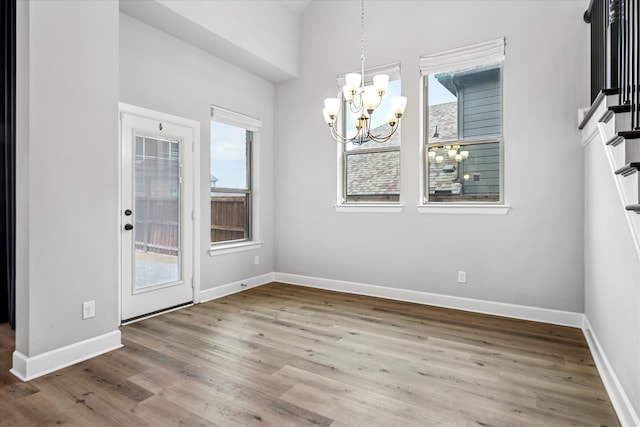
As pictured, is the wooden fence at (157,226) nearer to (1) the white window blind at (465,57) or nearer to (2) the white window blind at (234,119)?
(2) the white window blind at (234,119)

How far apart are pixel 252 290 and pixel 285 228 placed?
1.01 meters

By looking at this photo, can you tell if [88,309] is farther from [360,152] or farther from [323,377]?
[360,152]

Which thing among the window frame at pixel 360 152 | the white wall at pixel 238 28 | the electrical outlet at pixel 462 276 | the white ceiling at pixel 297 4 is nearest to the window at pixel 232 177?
the white wall at pixel 238 28

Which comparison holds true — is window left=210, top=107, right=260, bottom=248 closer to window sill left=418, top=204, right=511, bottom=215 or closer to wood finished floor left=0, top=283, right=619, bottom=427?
wood finished floor left=0, top=283, right=619, bottom=427

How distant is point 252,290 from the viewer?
4742 mm

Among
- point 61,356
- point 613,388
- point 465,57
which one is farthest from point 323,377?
point 465,57

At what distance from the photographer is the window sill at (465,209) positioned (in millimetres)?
3680

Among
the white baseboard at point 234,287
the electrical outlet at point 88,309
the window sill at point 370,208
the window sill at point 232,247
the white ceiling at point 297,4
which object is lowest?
the white baseboard at point 234,287

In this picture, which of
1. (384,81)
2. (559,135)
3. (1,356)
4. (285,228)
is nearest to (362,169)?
(285,228)

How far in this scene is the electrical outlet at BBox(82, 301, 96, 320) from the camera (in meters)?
2.65

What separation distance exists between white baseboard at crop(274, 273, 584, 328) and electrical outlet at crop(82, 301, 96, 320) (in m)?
2.77

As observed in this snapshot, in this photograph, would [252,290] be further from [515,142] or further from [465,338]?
[515,142]

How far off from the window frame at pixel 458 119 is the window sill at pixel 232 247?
227 centimetres

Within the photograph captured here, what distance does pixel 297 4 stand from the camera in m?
4.89
